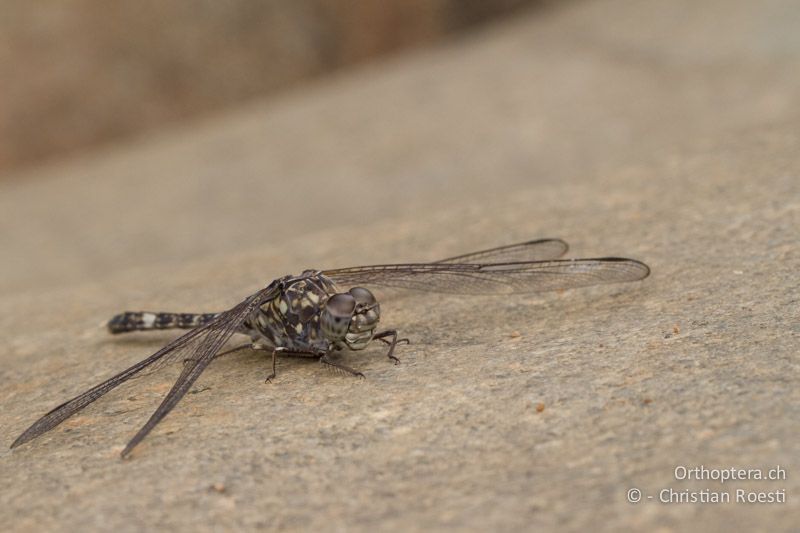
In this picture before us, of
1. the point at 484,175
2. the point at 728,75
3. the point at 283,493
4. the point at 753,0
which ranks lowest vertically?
the point at 283,493

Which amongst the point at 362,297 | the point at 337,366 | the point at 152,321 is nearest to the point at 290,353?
the point at 337,366

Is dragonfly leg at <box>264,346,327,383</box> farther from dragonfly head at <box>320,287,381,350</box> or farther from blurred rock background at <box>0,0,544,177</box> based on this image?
blurred rock background at <box>0,0,544,177</box>

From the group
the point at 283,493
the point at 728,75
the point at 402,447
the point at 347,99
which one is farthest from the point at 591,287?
the point at 347,99

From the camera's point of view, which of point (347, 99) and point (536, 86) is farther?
point (347, 99)

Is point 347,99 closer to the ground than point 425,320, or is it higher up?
higher up

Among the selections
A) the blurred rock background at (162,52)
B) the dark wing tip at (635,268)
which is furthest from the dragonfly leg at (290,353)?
the blurred rock background at (162,52)

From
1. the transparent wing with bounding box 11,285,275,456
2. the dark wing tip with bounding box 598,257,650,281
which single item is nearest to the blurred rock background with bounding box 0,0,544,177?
the transparent wing with bounding box 11,285,275,456

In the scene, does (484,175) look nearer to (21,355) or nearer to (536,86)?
(536,86)
